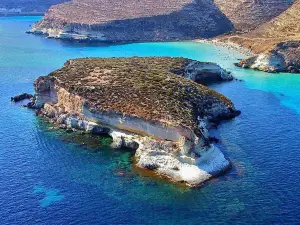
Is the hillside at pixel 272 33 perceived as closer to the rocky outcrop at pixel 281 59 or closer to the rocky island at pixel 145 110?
the rocky outcrop at pixel 281 59

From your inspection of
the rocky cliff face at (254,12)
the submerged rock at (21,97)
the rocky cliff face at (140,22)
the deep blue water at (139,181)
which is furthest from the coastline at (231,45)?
the submerged rock at (21,97)

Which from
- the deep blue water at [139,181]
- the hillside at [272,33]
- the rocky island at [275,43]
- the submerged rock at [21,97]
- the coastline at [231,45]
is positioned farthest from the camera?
the hillside at [272,33]

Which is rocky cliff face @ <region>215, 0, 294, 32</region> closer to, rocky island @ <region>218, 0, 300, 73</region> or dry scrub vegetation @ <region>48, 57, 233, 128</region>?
rocky island @ <region>218, 0, 300, 73</region>

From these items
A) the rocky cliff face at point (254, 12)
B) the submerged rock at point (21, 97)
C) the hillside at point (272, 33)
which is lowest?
the submerged rock at point (21, 97)

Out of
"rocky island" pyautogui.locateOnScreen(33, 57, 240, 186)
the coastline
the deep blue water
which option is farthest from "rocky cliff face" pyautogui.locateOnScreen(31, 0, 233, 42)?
the deep blue water

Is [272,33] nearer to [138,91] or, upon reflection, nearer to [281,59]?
[281,59]

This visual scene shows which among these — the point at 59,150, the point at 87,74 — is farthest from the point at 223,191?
the point at 87,74
